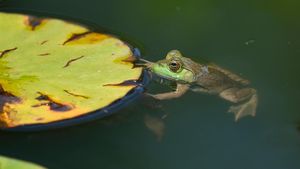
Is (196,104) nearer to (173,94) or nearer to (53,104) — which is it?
(173,94)

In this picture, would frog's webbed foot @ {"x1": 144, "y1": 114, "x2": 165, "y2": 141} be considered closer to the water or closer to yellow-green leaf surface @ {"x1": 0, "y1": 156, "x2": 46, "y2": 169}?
the water

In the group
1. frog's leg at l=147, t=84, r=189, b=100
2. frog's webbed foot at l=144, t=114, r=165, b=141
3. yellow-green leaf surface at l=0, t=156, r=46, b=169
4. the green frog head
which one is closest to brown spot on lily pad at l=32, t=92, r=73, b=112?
frog's webbed foot at l=144, t=114, r=165, b=141

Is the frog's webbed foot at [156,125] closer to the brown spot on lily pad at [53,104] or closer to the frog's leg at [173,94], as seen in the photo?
the frog's leg at [173,94]

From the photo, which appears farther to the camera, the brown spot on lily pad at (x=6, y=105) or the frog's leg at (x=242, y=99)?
the frog's leg at (x=242, y=99)

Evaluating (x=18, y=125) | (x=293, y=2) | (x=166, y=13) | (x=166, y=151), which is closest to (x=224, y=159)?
(x=166, y=151)

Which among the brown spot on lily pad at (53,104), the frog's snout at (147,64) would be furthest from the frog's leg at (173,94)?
the brown spot on lily pad at (53,104)

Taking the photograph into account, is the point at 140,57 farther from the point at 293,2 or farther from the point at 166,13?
the point at 293,2
